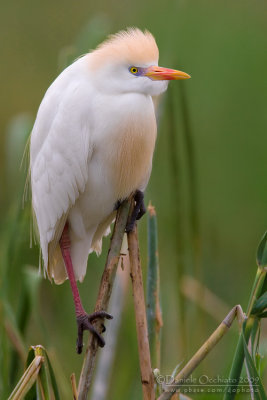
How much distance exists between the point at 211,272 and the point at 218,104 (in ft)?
3.27

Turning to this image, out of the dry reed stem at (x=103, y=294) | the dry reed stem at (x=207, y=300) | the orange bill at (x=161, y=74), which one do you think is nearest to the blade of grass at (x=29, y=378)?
the dry reed stem at (x=103, y=294)

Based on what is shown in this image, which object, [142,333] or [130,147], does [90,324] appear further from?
[130,147]

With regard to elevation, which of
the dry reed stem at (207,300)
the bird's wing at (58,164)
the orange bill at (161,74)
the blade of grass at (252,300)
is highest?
the orange bill at (161,74)

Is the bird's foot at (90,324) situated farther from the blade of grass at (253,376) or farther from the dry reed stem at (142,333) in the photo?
the blade of grass at (253,376)

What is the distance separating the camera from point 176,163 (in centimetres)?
182

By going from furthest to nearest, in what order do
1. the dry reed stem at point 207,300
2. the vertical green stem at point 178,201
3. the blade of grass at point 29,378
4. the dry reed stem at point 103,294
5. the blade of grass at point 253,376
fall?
the dry reed stem at point 207,300 < the vertical green stem at point 178,201 < the dry reed stem at point 103,294 < the blade of grass at point 29,378 < the blade of grass at point 253,376

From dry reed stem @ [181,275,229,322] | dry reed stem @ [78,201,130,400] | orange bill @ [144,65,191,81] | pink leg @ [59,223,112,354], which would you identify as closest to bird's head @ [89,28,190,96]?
orange bill @ [144,65,191,81]

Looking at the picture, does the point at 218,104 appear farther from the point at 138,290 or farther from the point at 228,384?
the point at 228,384

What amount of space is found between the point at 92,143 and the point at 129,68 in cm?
19

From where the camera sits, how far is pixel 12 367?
172 cm

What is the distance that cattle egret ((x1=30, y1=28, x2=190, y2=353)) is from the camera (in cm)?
156

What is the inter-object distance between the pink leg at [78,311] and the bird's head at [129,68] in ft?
1.32

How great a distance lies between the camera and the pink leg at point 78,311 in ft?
4.78

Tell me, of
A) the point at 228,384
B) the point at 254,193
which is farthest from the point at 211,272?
the point at 228,384
